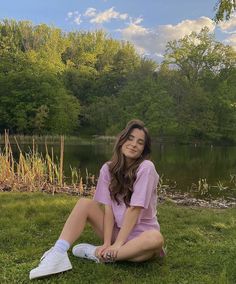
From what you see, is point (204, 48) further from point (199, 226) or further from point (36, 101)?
point (199, 226)

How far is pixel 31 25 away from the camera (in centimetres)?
6103

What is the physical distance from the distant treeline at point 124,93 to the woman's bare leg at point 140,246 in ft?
117

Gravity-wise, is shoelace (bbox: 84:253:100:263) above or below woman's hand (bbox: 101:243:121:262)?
below

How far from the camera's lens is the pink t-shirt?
3.30 m

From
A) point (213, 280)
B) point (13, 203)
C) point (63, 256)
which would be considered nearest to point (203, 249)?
point (213, 280)

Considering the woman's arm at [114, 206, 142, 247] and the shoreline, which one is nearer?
the woman's arm at [114, 206, 142, 247]

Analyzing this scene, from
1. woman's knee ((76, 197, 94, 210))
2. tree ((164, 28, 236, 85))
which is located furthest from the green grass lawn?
tree ((164, 28, 236, 85))

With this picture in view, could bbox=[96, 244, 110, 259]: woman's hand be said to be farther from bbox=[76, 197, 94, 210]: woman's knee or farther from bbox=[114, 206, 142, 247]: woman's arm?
bbox=[76, 197, 94, 210]: woman's knee

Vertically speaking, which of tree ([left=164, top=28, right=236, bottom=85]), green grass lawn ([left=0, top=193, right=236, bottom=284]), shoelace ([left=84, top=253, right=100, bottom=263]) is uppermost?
tree ([left=164, top=28, right=236, bottom=85])

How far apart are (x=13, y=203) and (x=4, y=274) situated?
3.30m

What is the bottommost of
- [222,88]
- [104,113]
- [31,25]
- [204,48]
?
[104,113]

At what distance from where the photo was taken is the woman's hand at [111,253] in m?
3.23

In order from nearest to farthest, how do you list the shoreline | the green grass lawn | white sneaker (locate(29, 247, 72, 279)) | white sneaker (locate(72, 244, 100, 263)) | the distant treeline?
white sneaker (locate(29, 247, 72, 279))
the green grass lawn
white sneaker (locate(72, 244, 100, 263))
the shoreline
the distant treeline

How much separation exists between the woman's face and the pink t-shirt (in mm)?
115
